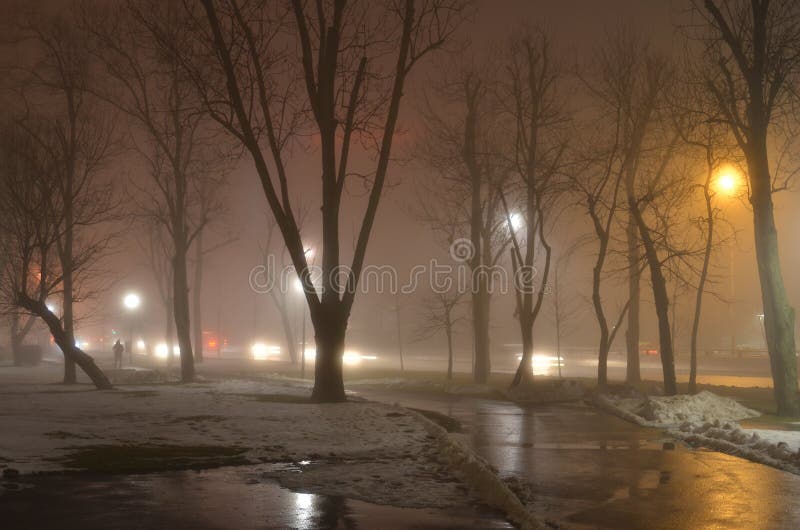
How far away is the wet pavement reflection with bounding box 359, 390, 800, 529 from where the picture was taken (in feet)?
28.7

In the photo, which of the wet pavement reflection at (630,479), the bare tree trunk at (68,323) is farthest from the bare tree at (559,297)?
the bare tree trunk at (68,323)

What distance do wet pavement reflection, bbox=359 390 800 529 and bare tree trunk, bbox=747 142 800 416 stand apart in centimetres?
460

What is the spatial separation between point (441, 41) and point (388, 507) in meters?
14.8

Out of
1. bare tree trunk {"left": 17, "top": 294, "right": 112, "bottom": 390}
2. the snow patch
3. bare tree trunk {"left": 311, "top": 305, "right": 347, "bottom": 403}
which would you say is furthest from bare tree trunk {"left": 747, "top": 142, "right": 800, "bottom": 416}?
bare tree trunk {"left": 17, "top": 294, "right": 112, "bottom": 390}

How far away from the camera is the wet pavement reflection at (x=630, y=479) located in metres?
8.73

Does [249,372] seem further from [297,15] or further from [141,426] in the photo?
[141,426]

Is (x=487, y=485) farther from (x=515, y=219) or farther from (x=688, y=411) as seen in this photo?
(x=515, y=219)

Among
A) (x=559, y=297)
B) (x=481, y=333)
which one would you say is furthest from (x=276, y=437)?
(x=559, y=297)

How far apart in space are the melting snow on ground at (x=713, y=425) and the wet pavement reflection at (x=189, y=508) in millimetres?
6274

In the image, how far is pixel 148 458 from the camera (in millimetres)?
11219

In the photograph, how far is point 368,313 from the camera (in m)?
110

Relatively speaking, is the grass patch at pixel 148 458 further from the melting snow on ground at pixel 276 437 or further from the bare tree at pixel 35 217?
the bare tree at pixel 35 217

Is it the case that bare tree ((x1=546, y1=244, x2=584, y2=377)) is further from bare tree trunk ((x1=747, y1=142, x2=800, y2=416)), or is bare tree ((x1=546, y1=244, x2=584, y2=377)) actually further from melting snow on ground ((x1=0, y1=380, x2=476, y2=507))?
melting snow on ground ((x1=0, y1=380, x2=476, y2=507))

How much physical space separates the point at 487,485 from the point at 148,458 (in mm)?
4554
